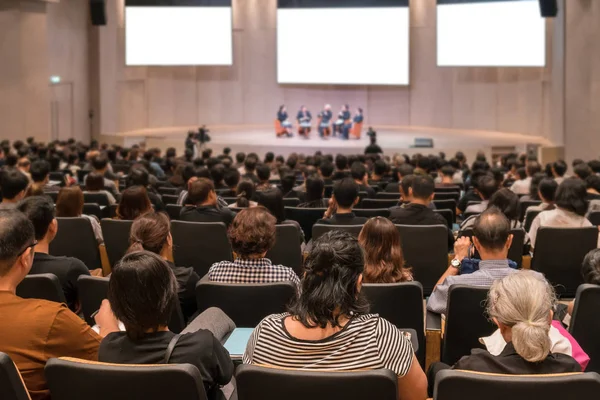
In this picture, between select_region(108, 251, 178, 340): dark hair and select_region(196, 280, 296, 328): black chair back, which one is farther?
select_region(196, 280, 296, 328): black chair back

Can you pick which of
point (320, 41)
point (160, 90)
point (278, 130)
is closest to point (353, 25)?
point (320, 41)

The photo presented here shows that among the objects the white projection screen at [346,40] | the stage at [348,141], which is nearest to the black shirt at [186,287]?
the stage at [348,141]

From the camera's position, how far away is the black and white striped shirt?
8.44 feet

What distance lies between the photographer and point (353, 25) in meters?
21.5

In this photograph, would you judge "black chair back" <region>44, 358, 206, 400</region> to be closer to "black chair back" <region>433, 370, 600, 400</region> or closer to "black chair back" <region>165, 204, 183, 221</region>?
"black chair back" <region>433, 370, 600, 400</region>

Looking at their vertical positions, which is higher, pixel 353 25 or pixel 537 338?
pixel 353 25

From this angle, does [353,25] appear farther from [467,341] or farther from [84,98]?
[467,341]

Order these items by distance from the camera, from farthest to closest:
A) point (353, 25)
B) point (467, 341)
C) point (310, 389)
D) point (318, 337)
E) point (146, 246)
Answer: point (353, 25)
point (146, 246)
point (467, 341)
point (318, 337)
point (310, 389)

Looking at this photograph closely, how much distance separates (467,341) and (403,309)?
0.32 meters

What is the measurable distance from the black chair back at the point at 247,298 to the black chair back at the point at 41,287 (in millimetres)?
623

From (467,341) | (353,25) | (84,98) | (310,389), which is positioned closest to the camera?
(310,389)

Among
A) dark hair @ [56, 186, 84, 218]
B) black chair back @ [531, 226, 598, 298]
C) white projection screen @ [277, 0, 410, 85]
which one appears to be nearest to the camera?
black chair back @ [531, 226, 598, 298]

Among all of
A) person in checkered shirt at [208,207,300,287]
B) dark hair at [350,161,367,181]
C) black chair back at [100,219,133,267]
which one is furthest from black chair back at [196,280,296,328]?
dark hair at [350,161,367,181]

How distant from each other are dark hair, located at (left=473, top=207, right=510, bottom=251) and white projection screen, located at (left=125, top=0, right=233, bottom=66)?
17.8 meters
